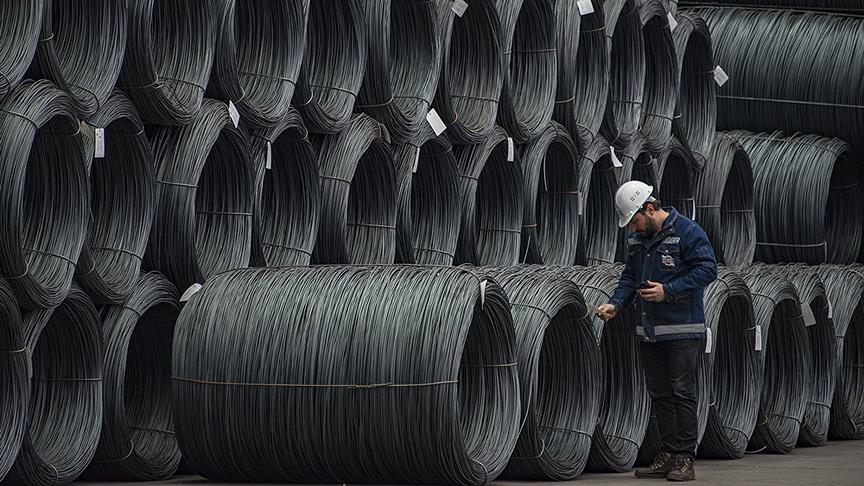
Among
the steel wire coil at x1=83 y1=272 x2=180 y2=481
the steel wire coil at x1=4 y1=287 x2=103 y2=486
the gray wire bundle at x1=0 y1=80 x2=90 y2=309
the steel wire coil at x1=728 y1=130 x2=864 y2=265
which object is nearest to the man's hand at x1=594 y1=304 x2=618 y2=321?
the steel wire coil at x1=83 y1=272 x2=180 y2=481

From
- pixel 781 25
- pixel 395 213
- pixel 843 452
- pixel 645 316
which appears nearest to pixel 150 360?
pixel 395 213

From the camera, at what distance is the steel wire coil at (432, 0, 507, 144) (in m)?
8.12

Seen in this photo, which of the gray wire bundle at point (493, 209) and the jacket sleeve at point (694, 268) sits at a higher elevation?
the gray wire bundle at point (493, 209)

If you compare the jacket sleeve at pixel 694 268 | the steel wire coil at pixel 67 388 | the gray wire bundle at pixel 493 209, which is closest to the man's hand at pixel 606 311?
the jacket sleeve at pixel 694 268

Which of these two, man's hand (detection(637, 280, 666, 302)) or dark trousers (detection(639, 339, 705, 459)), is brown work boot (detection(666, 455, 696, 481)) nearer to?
dark trousers (detection(639, 339, 705, 459))

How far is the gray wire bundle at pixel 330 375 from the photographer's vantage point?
6.05 m

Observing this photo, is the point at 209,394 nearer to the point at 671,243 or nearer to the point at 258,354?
the point at 258,354

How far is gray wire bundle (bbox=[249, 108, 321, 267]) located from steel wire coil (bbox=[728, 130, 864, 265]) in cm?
492

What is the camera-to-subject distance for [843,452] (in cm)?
922

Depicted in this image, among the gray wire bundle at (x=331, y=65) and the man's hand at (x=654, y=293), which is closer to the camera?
the man's hand at (x=654, y=293)

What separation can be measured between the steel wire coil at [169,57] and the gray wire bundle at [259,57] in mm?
122

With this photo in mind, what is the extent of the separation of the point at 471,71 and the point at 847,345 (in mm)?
4224

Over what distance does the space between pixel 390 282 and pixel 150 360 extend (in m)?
1.72

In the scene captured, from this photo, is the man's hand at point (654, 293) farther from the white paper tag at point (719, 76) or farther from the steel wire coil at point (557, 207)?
the white paper tag at point (719, 76)
